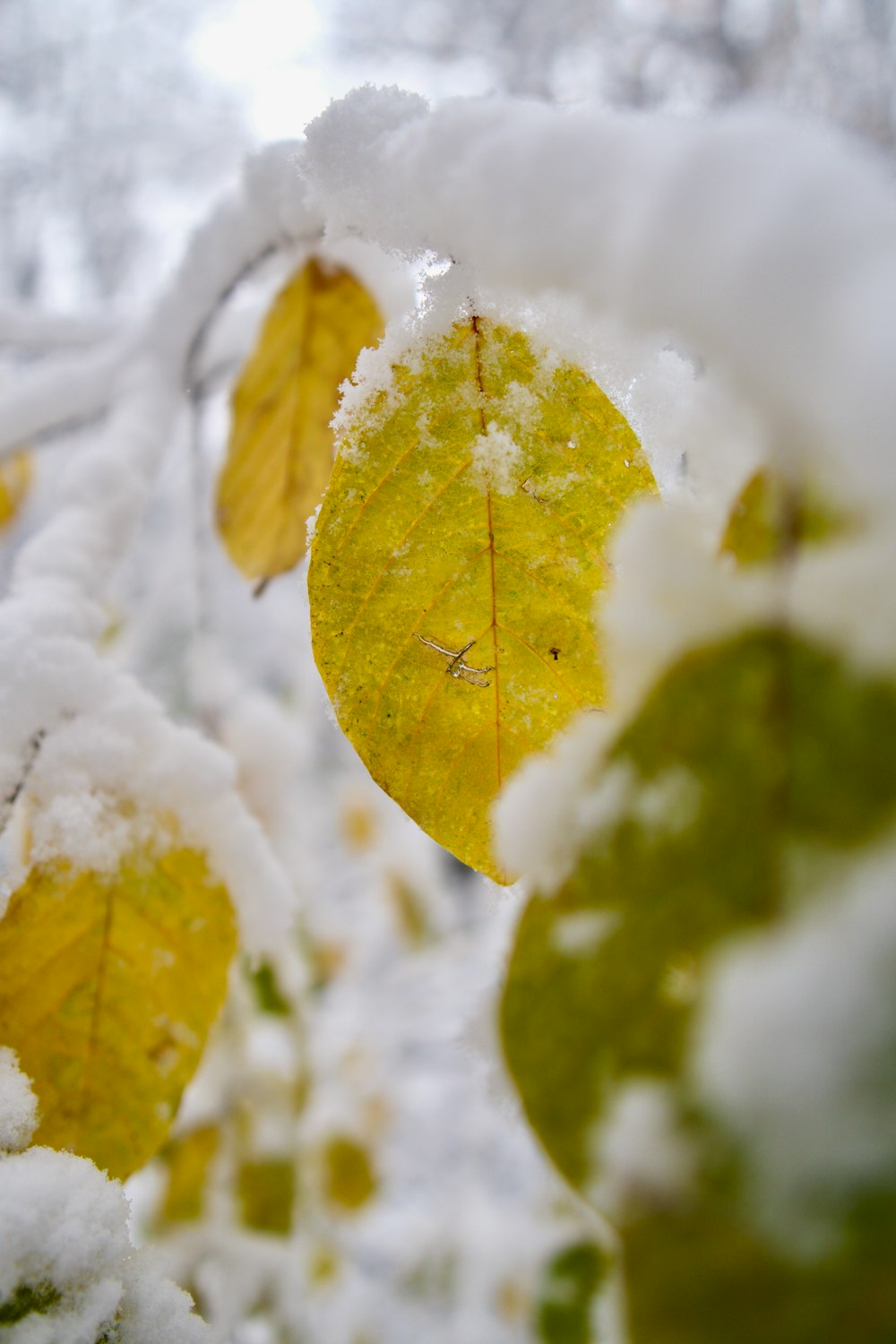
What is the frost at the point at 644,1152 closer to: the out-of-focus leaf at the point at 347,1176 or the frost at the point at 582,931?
the frost at the point at 582,931

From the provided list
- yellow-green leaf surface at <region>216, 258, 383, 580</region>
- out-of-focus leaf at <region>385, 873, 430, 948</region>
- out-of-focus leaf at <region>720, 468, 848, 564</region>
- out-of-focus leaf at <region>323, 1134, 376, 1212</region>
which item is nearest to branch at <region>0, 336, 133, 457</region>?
yellow-green leaf surface at <region>216, 258, 383, 580</region>

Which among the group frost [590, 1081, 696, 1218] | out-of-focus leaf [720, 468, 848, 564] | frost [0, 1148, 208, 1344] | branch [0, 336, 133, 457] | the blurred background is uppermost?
the blurred background

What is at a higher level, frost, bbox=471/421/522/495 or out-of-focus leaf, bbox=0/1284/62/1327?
frost, bbox=471/421/522/495

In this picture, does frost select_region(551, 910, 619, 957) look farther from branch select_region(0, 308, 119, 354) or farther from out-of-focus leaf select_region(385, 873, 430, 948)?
out-of-focus leaf select_region(385, 873, 430, 948)

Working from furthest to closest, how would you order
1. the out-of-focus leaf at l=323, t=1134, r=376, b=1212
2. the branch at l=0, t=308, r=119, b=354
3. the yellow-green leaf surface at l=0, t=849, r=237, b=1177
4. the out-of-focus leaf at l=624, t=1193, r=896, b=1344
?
the out-of-focus leaf at l=323, t=1134, r=376, b=1212
the branch at l=0, t=308, r=119, b=354
the yellow-green leaf surface at l=0, t=849, r=237, b=1177
the out-of-focus leaf at l=624, t=1193, r=896, b=1344

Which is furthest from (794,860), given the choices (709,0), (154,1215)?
(709,0)

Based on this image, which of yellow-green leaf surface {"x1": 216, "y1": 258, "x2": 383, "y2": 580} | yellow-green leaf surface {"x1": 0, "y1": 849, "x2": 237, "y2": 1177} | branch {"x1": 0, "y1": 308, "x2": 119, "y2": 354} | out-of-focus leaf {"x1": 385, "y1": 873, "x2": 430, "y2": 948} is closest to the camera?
yellow-green leaf surface {"x1": 0, "y1": 849, "x2": 237, "y2": 1177}

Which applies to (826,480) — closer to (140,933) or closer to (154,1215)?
(140,933)
